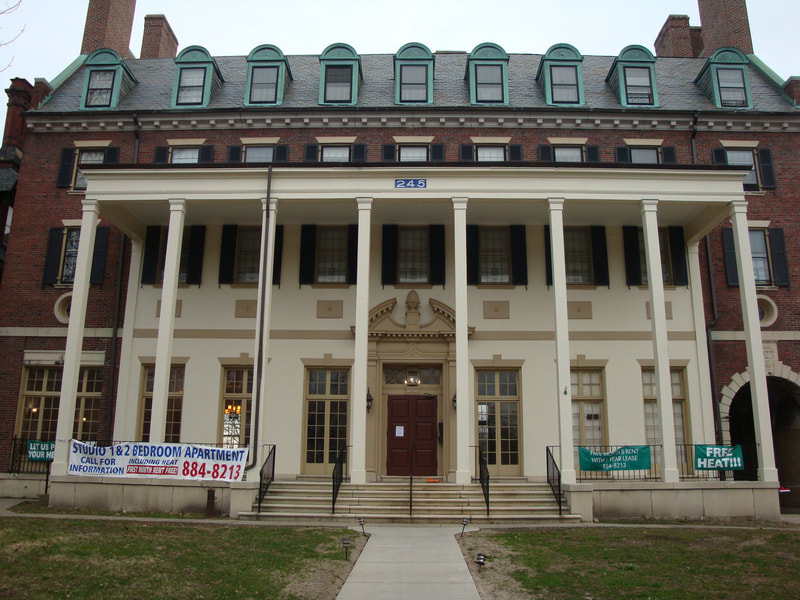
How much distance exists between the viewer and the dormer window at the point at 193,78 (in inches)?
846

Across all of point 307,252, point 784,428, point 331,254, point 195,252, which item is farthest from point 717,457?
point 195,252

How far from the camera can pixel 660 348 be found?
15.6 m

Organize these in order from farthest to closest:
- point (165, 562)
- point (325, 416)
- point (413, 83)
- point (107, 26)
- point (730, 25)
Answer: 1. point (107, 26)
2. point (730, 25)
3. point (413, 83)
4. point (325, 416)
5. point (165, 562)

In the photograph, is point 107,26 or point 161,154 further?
point 107,26

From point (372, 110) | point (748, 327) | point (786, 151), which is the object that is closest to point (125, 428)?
point (372, 110)

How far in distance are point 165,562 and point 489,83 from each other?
1767 cm

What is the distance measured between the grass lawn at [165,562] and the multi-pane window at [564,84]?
15.6 meters

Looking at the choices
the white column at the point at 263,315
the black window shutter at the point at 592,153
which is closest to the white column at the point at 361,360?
the white column at the point at 263,315

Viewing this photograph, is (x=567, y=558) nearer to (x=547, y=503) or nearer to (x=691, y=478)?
(x=547, y=503)

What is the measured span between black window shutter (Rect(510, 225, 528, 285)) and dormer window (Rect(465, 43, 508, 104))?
4832 mm

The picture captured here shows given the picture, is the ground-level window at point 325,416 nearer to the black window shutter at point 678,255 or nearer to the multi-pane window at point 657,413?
the multi-pane window at point 657,413

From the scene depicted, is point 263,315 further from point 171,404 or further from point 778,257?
point 778,257

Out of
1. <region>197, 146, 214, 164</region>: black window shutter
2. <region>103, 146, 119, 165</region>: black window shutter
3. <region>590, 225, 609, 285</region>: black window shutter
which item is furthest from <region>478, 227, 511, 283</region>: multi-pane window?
<region>103, 146, 119, 165</region>: black window shutter

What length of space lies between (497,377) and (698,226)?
7.19 meters
